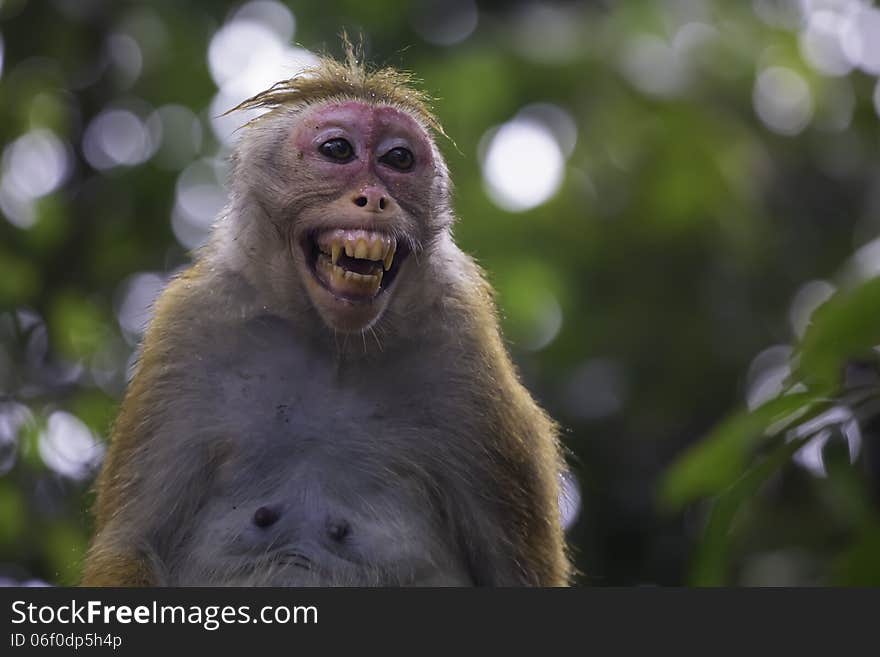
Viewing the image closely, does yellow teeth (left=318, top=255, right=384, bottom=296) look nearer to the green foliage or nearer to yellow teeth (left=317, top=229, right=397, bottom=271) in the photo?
yellow teeth (left=317, top=229, right=397, bottom=271)

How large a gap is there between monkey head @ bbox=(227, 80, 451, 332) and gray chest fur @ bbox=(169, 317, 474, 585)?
1.13ft

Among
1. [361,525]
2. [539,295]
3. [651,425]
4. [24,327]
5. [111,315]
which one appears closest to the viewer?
[361,525]

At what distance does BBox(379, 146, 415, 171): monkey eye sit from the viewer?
263 inches

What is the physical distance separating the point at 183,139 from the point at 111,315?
3.26m

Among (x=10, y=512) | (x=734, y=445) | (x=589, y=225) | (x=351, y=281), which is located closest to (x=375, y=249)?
(x=351, y=281)

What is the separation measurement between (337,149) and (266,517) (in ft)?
6.14

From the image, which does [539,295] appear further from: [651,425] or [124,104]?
[124,104]

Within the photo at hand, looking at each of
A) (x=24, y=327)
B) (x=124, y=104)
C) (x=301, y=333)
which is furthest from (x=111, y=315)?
(x=301, y=333)

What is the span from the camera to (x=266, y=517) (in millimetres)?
6043

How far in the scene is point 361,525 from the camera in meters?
6.08

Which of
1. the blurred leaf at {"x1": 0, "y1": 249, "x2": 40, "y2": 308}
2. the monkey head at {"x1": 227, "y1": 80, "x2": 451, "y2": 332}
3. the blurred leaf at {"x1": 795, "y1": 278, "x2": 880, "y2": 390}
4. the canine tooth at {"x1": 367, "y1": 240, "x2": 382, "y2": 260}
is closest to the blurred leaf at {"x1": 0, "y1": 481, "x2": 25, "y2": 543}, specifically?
the blurred leaf at {"x1": 0, "y1": 249, "x2": 40, "y2": 308}

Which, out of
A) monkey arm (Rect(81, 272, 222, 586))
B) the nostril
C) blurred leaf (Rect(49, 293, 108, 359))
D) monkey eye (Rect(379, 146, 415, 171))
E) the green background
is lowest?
the nostril

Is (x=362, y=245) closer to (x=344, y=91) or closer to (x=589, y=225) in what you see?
(x=344, y=91)

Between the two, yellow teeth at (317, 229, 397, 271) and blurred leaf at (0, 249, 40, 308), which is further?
blurred leaf at (0, 249, 40, 308)
